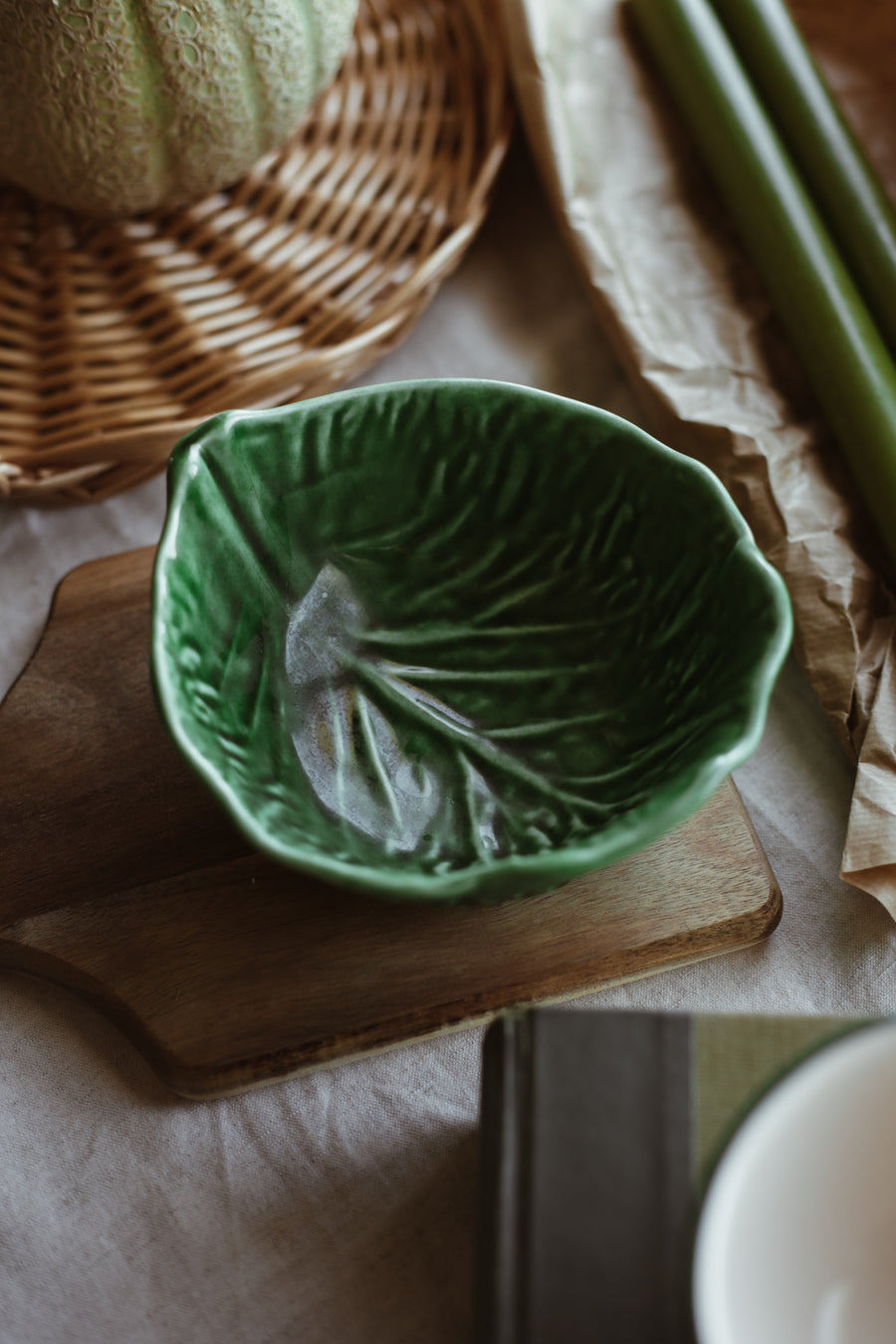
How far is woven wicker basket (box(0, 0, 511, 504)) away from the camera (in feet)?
2.23

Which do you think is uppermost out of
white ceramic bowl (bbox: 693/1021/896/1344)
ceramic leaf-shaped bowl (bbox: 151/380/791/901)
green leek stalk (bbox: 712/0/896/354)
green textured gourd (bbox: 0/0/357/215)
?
green textured gourd (bbox: 0/0/357/215)

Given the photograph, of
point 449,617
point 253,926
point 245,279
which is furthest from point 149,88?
point 253,926

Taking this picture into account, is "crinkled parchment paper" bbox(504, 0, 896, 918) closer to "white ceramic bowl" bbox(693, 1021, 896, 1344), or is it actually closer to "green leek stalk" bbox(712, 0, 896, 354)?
"green leek stalk" bbox(712, 0, 896, 354)

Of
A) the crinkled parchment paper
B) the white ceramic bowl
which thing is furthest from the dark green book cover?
the crinkled parchment paper

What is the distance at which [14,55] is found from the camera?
0.57 m

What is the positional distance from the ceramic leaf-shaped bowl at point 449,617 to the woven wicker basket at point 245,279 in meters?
0.11

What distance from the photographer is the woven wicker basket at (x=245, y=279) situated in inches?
26.8

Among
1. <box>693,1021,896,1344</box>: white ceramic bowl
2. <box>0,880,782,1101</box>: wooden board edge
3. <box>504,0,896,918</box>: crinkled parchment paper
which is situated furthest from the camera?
<box>504,0,896,918</box>: crinkled parchment paper

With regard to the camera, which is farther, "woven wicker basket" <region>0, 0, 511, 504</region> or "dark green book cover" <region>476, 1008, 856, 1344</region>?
"woven wicker basket" <region>0, 0, 511, 504</region>

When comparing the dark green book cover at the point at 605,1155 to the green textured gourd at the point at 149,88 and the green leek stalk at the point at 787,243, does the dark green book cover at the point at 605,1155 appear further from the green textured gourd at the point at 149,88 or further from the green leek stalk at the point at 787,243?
Answer: the green textured gourd at the point at 149,88

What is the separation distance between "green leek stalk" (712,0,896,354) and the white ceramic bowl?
444 millimetres

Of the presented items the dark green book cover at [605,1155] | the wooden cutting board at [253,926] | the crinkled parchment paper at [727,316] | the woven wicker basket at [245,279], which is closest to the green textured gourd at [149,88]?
the woven wicker basket at [245,279]

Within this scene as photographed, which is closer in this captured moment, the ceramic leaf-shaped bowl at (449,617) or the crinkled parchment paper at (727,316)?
the ceramic leaf-shaped bowl at (449,617)

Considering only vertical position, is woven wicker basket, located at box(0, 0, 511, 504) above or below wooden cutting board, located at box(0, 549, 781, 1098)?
above
